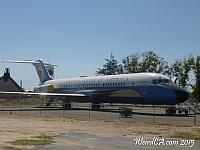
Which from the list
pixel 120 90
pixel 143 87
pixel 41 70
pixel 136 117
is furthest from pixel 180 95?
pixel 41 70

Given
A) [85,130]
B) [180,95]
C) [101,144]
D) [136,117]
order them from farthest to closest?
[180,95] → [136,117] → [85,130] → [101,144]

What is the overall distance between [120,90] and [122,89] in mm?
378

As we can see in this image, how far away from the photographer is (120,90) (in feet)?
141

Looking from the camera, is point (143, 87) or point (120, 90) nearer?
point (143, 87)

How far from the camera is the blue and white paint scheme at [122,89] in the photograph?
1497 inches

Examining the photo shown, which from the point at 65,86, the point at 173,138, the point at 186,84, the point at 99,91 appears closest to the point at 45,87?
the point at 65,86

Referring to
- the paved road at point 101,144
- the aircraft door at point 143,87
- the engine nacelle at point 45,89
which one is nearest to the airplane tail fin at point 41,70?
the engine nacelle at point 45,89

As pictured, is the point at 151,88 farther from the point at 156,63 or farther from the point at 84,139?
the point at 156,63

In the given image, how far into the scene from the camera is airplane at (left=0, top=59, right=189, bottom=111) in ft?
125

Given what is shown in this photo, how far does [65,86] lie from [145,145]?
3974 centimetres

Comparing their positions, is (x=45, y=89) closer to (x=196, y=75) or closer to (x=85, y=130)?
(x=196, y=75)

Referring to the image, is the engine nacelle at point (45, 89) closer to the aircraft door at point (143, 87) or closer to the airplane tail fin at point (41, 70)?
the airplane tail fin at point (41, 70)

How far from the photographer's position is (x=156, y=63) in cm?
8150

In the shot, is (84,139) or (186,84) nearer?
(84,139)
